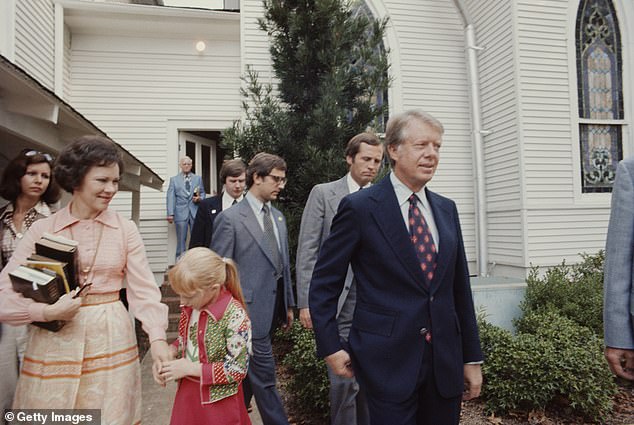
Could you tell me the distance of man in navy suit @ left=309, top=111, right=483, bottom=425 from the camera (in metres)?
1.86

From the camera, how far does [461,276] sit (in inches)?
84.7

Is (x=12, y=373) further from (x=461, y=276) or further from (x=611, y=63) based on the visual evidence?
(x=611, y=63)

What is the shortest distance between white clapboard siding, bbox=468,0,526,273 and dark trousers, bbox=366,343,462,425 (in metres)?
6.32

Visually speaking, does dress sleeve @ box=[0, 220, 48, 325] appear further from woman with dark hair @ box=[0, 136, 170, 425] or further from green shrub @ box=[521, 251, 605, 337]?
green shrub @ box=[521, 251, 605, 337]

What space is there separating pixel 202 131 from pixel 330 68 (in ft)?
13.8

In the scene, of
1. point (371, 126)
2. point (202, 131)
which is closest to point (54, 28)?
point (202, 131)

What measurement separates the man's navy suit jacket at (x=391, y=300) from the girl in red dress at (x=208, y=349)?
1.39 feet

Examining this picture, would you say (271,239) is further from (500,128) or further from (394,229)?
(500,128)

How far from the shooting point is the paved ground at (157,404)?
3658 millimetres

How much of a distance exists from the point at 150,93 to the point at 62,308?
7826 mm

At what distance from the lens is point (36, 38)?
23.3ft

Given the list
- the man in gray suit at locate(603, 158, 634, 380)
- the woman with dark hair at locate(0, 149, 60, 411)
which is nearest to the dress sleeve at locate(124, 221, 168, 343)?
the woman with dark hair at locate(0, 149, 60, 411)

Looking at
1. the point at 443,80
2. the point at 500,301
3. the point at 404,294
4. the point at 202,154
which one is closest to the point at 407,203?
the point at 404,294

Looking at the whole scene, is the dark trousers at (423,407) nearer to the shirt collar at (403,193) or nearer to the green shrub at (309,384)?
the shirt collar at (403,193)
